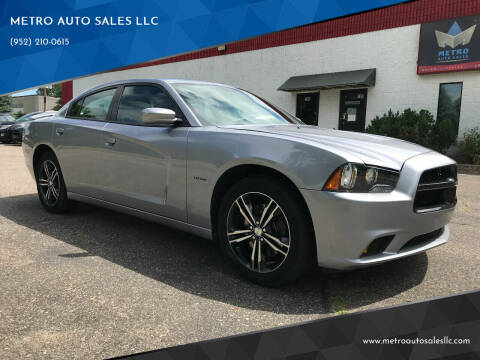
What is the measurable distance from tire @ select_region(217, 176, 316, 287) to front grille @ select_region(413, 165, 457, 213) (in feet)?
2.47

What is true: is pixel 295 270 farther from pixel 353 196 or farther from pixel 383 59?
pixel 383 59

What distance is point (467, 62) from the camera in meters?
13.0

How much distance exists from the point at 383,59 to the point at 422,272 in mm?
13085

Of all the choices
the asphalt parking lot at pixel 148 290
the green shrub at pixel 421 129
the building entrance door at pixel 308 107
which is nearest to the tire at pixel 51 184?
the asphalt parking lot at pixel 148 290

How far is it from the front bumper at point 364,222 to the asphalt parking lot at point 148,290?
13.0 inches

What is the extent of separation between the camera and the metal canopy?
14.8 meters

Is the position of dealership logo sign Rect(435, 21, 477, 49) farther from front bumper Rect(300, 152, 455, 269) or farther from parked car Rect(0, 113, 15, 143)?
parked car Rect(0, 113, 15, 143)

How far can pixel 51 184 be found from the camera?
4965 millimetres

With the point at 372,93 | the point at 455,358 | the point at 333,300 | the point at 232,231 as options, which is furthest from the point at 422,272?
the point at 372,93

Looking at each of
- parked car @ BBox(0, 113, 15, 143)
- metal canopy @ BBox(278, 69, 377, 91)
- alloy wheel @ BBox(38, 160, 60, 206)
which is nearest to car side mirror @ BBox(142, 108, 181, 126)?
alloy wheel @ BBox(38, 160, 60, 206)

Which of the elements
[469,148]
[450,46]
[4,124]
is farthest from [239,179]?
[4,124]

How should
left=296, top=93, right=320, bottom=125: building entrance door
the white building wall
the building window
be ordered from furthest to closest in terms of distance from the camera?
left=296, top=93, right=320, bottom=125: building entrance door → the white building wall → the building window

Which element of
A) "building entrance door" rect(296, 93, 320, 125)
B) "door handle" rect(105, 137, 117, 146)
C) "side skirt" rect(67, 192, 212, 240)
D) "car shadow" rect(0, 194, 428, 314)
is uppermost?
"building entrance door" rect(296, 93, 320, 125)

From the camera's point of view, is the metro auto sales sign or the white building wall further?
the white building wall
